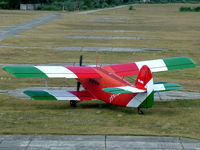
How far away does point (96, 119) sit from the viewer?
61.0ft

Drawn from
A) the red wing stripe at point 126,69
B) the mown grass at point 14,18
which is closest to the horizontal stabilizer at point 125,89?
the red wing stripe at point 126,69

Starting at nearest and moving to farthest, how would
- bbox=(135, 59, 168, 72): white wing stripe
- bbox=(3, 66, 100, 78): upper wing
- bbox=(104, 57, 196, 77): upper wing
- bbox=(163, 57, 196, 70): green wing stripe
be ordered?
bbox=(3, 66, 100, 78): upper wing
bbox=(104, 57, 196, 77): upper wing
bbox=(135, 59, 168, 72): white wing stripe
bbox=(163, 57, 196, 70): green wing stripe

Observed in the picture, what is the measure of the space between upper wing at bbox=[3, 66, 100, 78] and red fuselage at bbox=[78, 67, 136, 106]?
0.96 ft

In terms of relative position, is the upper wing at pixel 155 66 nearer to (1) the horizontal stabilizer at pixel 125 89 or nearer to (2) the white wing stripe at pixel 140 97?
(2) the white wing stripe at pixel 140 97

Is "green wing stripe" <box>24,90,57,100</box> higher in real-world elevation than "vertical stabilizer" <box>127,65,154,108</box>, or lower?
lower

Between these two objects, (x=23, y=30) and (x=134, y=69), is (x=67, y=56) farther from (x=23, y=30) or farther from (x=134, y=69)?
(x=23, y=30)

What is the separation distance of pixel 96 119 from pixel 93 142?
125 inches

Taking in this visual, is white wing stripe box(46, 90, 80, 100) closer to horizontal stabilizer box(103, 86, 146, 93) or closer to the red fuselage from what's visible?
the red fuselage

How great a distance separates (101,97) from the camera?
20.1 m

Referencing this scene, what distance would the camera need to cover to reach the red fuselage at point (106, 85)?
18.9m

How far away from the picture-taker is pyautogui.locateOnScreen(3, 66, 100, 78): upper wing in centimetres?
1919

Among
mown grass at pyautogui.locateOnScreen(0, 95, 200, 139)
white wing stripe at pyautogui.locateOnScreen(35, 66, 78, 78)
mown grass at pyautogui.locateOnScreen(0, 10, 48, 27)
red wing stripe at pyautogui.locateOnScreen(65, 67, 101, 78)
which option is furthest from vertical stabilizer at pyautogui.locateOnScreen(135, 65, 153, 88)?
mown grass at pyautogui.locateOnScreen(0, 10, 48, 27)

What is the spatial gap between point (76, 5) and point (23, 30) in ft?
220

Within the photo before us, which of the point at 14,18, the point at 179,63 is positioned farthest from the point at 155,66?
the point at 14,18
